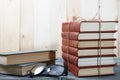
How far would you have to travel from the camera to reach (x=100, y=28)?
2.60ft

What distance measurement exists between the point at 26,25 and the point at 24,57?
0.32 meters

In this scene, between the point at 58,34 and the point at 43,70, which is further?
the point at 58,34

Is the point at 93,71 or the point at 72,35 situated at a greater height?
the point at 72,35

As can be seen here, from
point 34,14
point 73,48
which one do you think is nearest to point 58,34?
point 34,14

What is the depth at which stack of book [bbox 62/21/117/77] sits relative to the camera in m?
0.78

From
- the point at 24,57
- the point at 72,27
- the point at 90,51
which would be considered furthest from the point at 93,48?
the point at 24,57

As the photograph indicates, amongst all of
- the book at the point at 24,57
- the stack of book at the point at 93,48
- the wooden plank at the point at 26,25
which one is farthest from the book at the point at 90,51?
the wooden plank at the point at 26,25

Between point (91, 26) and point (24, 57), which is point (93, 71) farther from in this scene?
point (24, 57)

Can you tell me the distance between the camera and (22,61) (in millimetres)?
851

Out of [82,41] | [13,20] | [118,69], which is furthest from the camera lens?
[13,20]

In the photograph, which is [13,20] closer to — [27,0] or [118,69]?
[27,0]

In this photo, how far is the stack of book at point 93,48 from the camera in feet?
2.55

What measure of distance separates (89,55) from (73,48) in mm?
69

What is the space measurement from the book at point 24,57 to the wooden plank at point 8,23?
10.3 inches
